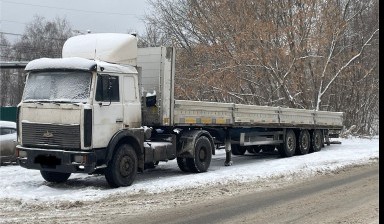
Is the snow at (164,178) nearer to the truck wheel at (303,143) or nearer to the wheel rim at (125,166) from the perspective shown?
the wheel rim at (125,166)

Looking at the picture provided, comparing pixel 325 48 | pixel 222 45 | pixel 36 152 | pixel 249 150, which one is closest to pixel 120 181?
pixel 36 152

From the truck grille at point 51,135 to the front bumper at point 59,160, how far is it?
0.12 meters

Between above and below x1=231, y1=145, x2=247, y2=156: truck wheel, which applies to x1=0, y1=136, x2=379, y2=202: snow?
below

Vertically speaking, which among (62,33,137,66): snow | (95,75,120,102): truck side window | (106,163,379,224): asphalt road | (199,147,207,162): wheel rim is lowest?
(106,163,379,224): asphalt road

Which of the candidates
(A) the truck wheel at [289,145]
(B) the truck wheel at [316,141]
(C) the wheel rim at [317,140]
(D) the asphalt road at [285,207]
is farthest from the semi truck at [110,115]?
(C) the wheel rim at [317,140]

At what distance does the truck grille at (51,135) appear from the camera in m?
9.52

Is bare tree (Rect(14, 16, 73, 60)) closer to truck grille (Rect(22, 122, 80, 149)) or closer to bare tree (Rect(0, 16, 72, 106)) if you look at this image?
bare tree (Rect(0, 16, 72, 106))

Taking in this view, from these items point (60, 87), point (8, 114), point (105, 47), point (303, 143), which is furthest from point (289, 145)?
point (8, 114)

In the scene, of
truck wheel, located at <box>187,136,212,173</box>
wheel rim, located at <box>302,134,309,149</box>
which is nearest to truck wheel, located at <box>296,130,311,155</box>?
wheel rim, located at <box>302,134,309,149</box>

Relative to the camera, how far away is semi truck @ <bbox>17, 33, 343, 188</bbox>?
959cm

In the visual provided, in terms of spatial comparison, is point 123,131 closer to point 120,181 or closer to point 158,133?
point 120,181

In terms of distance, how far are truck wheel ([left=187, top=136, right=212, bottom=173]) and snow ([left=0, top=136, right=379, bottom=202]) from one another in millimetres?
209

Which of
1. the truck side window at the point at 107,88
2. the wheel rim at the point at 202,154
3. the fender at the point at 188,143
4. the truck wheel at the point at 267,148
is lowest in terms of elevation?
the truck wheel at the point at 267,148

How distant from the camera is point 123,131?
10.4m
